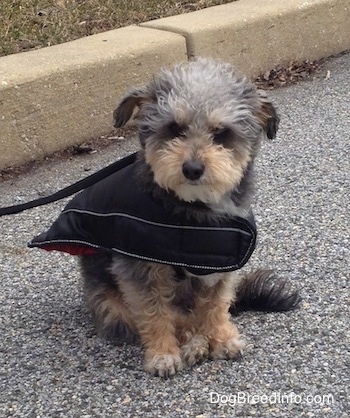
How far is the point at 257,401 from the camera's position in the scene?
3160 mm

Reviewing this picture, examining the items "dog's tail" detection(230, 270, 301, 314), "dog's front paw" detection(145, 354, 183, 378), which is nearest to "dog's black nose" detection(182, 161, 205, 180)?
"dog's front paw" detection(145, 354, 183, 378)

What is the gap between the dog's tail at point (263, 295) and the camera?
3.76m

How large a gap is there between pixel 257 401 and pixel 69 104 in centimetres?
308

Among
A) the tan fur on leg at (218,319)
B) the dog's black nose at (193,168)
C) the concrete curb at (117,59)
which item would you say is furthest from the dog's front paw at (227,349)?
the concrete curb at (117,59)

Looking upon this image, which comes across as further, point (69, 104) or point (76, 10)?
point (76, 10)

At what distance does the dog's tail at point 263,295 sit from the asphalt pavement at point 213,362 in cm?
4

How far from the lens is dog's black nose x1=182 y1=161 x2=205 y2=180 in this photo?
9.80 feet

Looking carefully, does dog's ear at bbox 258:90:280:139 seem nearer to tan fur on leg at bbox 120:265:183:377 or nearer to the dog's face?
the dog's face

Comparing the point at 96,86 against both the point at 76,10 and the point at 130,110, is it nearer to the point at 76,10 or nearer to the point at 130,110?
the point at 76,10

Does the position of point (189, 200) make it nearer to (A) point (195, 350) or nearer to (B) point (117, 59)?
(A) point (195, 350)

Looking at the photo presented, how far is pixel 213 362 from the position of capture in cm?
346

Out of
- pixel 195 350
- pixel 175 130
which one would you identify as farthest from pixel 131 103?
pixel 195 350

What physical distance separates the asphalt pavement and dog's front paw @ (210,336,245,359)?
0.11 ft

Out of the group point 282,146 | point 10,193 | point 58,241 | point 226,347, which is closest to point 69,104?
point 10,193
